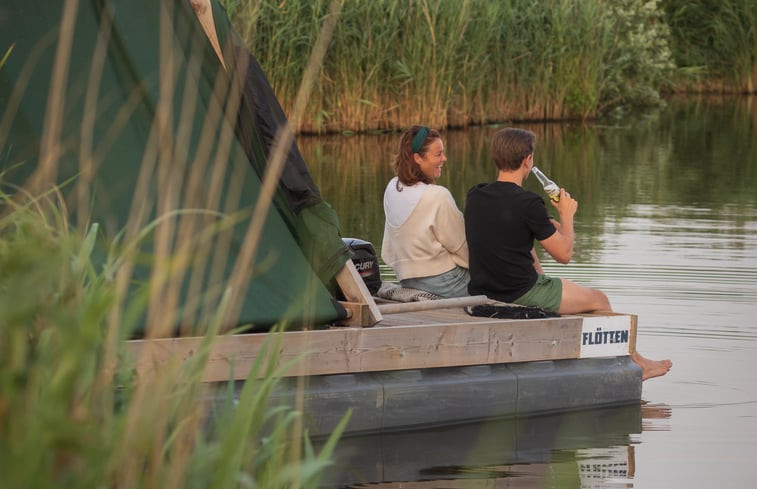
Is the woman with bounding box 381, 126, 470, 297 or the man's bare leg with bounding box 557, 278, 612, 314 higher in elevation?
the woman with bounding box 381, 126, 470, 297

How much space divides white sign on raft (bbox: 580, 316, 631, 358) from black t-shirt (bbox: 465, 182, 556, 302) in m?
0.40

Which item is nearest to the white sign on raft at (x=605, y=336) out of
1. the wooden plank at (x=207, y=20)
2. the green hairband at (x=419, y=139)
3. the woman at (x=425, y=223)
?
the woman at (x=425, y=223)

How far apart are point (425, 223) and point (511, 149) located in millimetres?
560

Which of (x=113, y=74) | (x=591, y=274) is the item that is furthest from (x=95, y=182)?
(x=591, y=274)

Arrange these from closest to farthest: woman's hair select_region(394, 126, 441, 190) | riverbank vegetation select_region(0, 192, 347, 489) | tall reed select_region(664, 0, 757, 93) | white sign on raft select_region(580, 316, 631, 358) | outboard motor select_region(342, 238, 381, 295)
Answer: riverbank vegetation select_region(0, 192, 347, 489) → white sign on raft select_region(580, 316, 631, 358) → woman's hair select_region(394, 126, 441, 190) → outboard motor select_region(342, 238, 381, 295) → tall reed select_region(664, 0, 757, 93)

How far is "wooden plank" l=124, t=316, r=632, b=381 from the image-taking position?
6129 mm

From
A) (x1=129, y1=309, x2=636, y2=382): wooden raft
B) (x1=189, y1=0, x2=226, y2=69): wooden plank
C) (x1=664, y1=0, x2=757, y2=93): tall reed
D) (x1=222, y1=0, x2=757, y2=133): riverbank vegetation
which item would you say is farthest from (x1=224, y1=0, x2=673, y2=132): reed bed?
(x1=129, y1=309, x2=636, y2=382): wooden raft

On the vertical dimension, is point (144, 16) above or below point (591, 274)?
above

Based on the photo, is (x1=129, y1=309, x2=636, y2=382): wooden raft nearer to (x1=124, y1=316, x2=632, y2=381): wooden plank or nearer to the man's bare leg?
(x1=124, y1=316, x2=632, y2=381): wooden plank

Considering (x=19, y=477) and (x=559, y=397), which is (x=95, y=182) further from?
(x=19, y=477)

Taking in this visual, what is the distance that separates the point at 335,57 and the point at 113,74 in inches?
587

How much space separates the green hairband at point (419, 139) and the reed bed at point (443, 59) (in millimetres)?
11437

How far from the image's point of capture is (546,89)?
24328mm

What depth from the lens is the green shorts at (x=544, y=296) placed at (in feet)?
24.0
